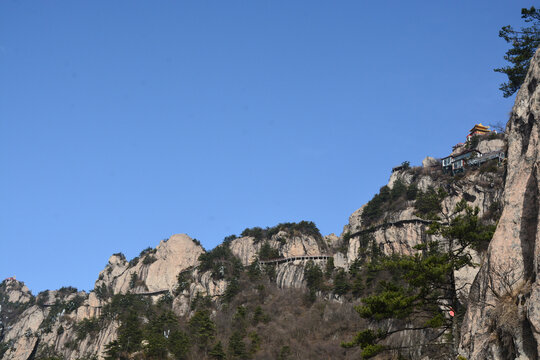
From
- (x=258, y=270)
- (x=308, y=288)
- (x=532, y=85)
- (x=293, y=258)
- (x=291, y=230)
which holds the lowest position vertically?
(x=308, y=288)

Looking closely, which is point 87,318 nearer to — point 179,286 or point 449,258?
point 179,286

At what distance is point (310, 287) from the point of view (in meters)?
79.4

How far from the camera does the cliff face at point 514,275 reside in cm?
1614

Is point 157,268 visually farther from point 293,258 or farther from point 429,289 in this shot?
point 429,289

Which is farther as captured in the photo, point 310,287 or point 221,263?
point 221,263

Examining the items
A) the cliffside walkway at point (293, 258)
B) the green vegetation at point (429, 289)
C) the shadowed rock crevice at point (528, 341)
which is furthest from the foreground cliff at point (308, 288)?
the green vegetation at point (429, 289)

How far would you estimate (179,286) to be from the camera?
9375cm

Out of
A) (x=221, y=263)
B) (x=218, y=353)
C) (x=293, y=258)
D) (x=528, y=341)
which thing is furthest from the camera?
(x=221, y=263)

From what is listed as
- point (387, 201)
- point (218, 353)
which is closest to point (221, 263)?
point (387, 201)

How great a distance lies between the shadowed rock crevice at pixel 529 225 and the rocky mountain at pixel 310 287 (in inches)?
1.8

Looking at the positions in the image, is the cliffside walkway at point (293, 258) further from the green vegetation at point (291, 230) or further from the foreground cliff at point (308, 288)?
the green vegetation at point (291, 230)

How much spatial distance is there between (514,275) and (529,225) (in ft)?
6.15

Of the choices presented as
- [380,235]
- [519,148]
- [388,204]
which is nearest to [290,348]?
[380,235]

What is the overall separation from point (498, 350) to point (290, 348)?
45355 mm
